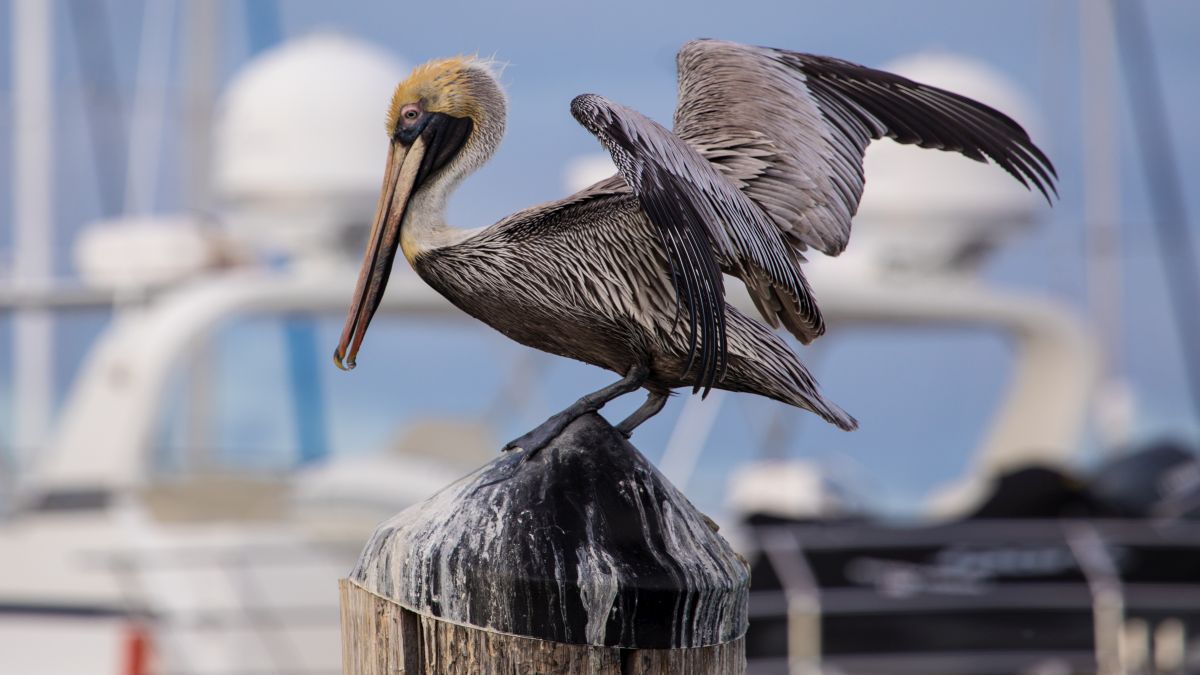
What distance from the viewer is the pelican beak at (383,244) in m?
2.41

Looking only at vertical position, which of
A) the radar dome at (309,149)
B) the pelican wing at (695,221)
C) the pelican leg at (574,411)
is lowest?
the pelican leg at (574,411)

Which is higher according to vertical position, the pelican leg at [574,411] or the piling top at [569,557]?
the pelican leg at [574,411]

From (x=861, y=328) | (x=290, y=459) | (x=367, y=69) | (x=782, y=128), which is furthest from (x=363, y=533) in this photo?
(x=782, y=128)

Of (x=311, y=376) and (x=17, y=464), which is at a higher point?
(x=311, y=376)

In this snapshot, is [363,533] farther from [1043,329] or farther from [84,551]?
[1043,329]

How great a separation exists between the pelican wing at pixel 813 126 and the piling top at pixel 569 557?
623 millimetres

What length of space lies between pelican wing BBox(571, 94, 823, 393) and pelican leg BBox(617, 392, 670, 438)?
13 cm

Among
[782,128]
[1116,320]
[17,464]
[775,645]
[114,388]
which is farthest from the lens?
[1116,320]

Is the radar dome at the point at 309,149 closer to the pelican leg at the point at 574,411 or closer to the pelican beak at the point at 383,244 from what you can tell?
the pelican beak at the point at 383,244

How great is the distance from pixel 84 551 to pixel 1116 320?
9.69 meters

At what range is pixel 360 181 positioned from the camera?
9.38 m

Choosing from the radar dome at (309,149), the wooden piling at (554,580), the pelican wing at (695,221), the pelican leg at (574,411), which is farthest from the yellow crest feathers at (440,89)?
the radar dome at (309,149)

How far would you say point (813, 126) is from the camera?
8.83 ft

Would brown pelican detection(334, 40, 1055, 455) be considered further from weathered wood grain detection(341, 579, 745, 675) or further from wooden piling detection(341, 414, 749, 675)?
weathered wood grain detection(341, 579, 745, 675)
